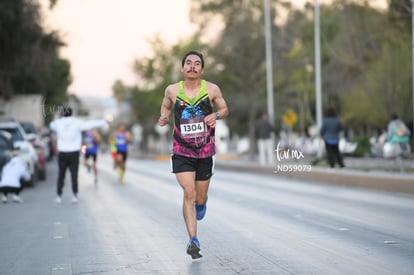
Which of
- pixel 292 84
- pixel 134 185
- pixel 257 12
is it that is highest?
pixel 257 12

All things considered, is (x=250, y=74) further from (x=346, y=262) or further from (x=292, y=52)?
(x=346, y=262)

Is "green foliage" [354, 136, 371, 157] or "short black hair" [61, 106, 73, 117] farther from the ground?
"short black hair" [61, 106, 73, 117]

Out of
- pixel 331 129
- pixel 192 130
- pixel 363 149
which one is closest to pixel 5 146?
pixel 331 129

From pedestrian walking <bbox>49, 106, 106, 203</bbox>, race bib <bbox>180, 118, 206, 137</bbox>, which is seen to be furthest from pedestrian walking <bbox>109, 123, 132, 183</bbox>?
race bib <bbox>180, 118, 206, 137</bbox>

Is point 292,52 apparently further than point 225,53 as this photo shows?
Yes

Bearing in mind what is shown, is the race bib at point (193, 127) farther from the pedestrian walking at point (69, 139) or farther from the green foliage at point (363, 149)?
the green foliage at point (363, 149)

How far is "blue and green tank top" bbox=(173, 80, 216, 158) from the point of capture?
8.85 m

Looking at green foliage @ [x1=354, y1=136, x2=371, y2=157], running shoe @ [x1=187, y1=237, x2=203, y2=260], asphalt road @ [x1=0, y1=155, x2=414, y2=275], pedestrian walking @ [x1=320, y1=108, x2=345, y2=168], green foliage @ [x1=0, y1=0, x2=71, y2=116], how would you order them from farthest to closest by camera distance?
green foliage @ [x1=354, y1=136, x2=371, y2=157]
green foliage @ [x1=0, y1=0, x2=71, y2=116]
pedestrian walking @ [x1=320, y1=108, x2=345, y2=168]
running shoe @ [x1=187, y1=237, x2=203, y2=260]
asphalt road @ [x1=0, y1=155, x2=414, y2=275]

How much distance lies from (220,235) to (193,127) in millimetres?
2332

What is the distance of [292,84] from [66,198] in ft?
145

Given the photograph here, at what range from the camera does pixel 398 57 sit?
5178 centimetres

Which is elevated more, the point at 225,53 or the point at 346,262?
the point at 225,53

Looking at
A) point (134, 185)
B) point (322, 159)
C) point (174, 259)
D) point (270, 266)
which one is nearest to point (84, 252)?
point (174, 259)

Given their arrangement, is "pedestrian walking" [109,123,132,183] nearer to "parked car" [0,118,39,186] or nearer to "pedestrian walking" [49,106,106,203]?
"parked car" [0,118,39,186]
